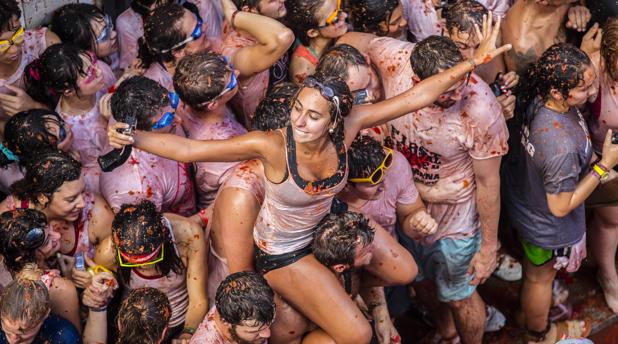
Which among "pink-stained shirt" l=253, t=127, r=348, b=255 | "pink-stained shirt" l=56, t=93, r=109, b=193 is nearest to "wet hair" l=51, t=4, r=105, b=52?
"pink-stained shirt" l=56, t=93, r=109, b=193

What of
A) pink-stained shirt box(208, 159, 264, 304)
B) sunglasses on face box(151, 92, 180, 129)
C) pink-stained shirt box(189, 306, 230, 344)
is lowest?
pink-stained shirt box(189, 306, 230, 344)

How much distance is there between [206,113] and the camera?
490 cm

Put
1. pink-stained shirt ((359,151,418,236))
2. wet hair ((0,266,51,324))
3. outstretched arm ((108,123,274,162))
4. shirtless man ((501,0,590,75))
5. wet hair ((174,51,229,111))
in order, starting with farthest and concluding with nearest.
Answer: shirtless man ((501,0,590,75)) < pink-stained shirt ((359,151,418,236)) < wet hair ((174,51,229,111)) < outstretched arm ((108,123,274,162)) < wet hair ((0,266,51,324))

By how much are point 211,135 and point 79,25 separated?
126 cm

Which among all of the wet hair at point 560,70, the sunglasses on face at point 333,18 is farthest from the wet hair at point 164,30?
the wet hair at point 560,70

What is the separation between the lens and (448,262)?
534cm

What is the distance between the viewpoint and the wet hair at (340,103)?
4031mm

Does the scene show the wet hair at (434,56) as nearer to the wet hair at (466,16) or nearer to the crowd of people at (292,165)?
the crowd of people at (292,165)

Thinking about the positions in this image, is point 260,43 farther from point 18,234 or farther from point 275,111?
point 18,234

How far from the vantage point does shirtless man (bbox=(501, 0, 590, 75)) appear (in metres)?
5.61

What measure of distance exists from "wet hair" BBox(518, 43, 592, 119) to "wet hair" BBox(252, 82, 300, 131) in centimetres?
141

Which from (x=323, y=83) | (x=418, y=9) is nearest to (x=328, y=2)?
(x=418, y=9)

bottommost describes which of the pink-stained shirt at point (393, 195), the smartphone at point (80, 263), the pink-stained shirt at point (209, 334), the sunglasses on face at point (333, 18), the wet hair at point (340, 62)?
the smartphone at point (80, 263)

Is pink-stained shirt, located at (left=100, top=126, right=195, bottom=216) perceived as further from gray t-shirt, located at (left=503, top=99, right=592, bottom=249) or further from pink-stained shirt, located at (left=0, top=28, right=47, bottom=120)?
gray t-shirt, located at (left=503, top=99, right=592, bottom=249)
